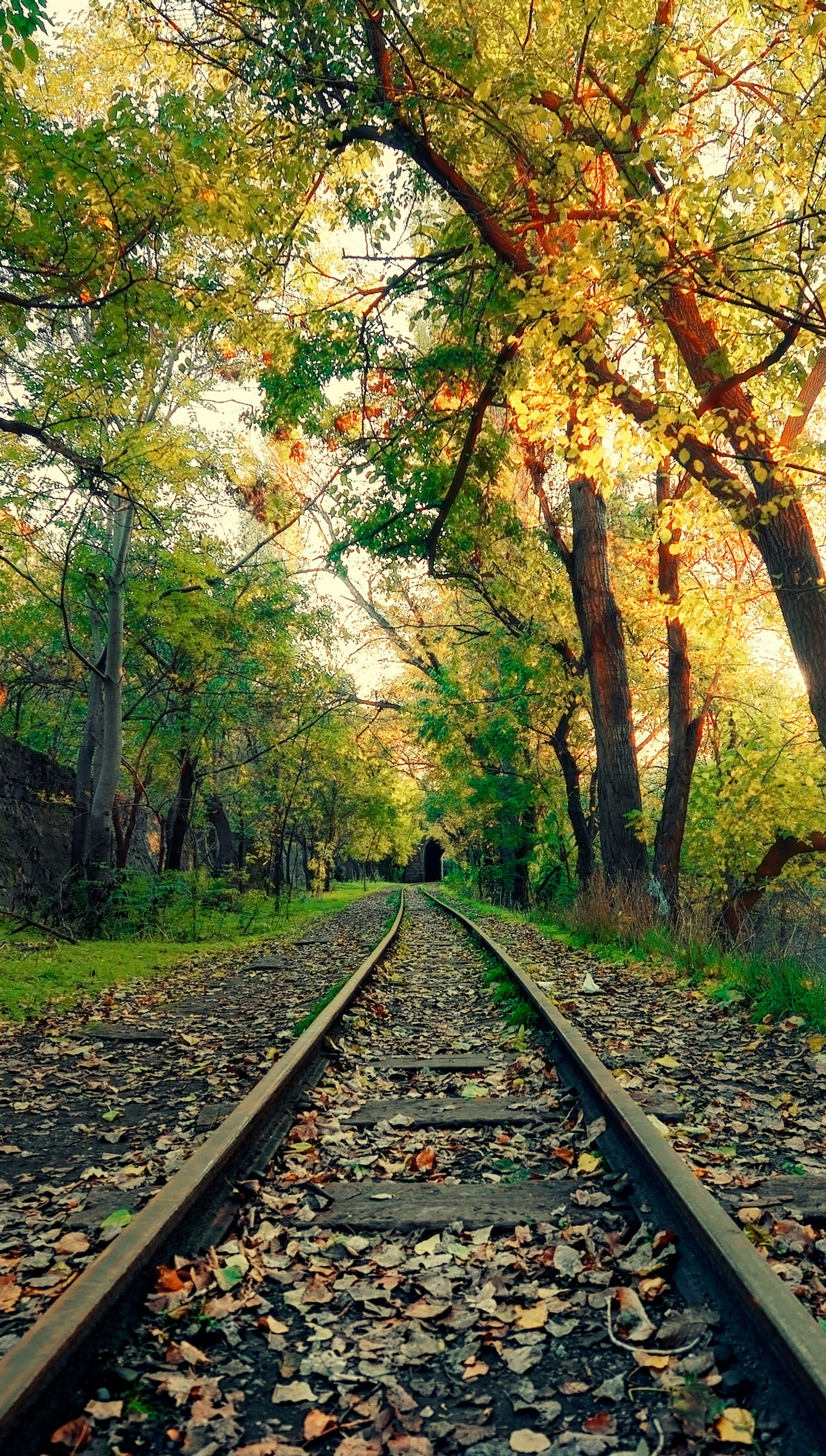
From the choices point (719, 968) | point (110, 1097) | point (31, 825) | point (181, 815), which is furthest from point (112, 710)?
point (719, 968)

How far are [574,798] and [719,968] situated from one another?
370 inches

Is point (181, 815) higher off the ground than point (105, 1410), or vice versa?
point (181, 815)

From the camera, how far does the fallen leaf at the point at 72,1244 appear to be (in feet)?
10.2

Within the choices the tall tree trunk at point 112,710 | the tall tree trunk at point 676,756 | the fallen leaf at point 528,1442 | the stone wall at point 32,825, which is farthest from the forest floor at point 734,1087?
the stone wall at point 32,825

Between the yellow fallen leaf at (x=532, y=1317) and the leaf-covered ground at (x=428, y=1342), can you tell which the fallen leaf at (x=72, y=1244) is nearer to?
the leaf-covered ground at (x=428, y=1342)

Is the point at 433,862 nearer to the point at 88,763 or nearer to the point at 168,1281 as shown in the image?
the point at 88,763

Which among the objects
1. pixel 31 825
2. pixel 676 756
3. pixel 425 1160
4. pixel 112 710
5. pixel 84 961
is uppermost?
pixel 112 710

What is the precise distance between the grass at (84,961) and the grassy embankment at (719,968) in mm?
5749

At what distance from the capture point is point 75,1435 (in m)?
2.08

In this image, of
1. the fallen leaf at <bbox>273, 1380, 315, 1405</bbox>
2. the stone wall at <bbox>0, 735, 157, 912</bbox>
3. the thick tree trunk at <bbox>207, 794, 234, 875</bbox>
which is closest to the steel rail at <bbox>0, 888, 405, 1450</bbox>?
the fallen leaf at <bbox>273, 1380, 315, 1405</bbox>

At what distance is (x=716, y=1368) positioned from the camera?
233cm

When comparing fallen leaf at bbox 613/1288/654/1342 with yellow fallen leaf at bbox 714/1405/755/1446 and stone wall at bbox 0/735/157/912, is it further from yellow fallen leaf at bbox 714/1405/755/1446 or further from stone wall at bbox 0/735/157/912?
stone wall at bbox 0/735/157/912

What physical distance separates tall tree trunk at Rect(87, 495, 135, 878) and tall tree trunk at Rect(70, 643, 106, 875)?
20cm

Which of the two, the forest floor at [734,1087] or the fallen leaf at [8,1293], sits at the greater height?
the forest floor at [734,1087]
